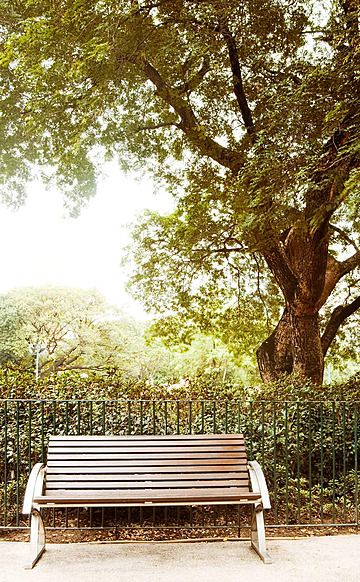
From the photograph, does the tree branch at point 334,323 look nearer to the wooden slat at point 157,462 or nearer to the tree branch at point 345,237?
the tree branch at point 345,237

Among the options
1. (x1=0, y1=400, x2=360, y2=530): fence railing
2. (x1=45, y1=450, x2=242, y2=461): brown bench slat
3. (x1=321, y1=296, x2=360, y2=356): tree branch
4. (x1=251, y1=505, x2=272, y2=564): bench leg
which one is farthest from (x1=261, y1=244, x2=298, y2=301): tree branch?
(x1=251, y1=505, x2=272, y2=564): bench leg

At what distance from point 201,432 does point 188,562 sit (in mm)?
1844

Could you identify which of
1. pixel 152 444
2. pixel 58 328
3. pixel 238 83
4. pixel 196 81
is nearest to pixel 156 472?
pixel 152 444

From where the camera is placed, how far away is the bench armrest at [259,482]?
20.1ft

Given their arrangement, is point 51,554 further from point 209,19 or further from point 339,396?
point 209,19

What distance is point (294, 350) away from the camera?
45.7ft

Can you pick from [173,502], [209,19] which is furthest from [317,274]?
[173,502]

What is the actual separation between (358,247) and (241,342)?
4.08m

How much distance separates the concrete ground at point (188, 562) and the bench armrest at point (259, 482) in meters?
0.58

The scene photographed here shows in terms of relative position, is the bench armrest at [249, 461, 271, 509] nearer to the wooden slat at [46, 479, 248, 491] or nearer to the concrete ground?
the wooden slat at [46, 479, 248, 491]

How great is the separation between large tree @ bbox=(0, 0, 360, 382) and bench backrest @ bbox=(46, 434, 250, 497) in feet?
11.5

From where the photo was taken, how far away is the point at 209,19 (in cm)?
1162

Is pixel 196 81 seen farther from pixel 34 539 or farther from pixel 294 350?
pixel 34 539

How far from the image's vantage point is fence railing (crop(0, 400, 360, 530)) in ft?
24.4
